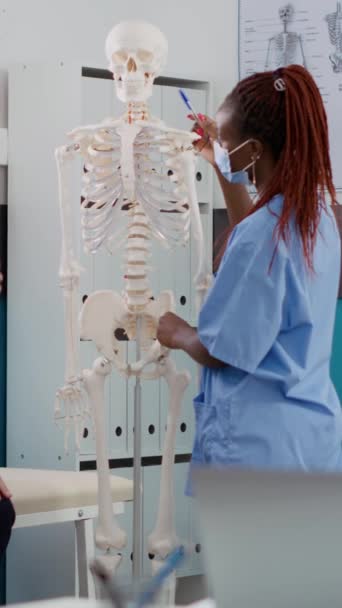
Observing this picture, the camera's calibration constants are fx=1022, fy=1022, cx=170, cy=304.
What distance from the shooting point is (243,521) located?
2.08 ft

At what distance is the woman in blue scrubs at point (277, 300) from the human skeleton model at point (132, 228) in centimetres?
52

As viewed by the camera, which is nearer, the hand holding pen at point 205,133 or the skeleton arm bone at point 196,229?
the hand holding pen at point 205,133

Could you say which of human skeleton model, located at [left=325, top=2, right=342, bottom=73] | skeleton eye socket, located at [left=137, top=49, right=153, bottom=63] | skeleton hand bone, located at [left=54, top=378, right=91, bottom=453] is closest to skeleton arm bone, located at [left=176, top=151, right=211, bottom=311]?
skeleton eye socket, located at [left=137, top=49, right=153, bottom=63]

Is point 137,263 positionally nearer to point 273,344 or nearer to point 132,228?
point 132,228

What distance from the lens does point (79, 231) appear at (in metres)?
3.19

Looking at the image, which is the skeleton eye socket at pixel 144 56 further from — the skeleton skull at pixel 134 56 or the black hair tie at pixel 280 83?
the black hair tie at pixel 280 83

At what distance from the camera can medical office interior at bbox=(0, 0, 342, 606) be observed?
3195 mm

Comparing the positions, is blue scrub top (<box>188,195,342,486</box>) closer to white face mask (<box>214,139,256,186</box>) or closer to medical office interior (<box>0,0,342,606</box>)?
white face mask (<box>214,139,256,186</box>)

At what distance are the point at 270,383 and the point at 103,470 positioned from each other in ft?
Answer: 2.41

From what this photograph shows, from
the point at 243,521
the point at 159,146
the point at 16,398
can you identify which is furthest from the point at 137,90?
the point at 243,521

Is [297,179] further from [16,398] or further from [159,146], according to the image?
[16,398]

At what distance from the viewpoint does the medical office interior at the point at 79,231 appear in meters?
3.20

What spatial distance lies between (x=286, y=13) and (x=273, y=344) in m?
2.08

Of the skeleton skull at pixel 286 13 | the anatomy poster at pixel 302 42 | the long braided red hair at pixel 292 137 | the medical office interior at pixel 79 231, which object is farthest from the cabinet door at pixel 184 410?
the long braided red hair at pixel 292 137
